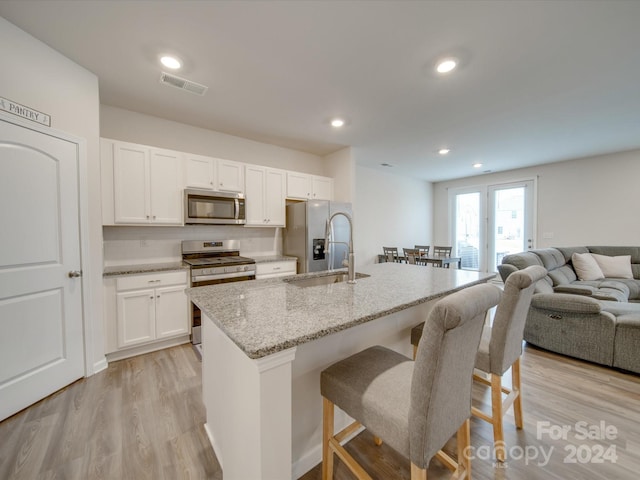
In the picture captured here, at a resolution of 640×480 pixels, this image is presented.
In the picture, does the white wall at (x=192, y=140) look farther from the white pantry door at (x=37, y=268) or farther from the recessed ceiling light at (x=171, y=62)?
the recessed ceiling light at (x=171, y=62)

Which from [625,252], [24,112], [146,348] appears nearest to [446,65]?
[24,112]

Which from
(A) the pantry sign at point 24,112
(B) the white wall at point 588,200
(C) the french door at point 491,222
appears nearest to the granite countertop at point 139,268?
(A) the pantry sign at point 24,112

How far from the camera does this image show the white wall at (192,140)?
115 inches

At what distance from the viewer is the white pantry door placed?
1.82m

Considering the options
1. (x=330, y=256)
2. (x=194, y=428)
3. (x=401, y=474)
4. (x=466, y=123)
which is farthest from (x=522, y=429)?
(x=466, y=123)

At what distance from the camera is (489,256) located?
242 inches

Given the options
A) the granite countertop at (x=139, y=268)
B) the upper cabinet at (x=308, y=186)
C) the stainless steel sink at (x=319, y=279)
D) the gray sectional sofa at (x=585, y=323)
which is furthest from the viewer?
the upper cabinet at (x=308, y=186)

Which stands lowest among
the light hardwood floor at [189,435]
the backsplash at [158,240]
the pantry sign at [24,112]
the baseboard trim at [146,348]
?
the light hardwood floor at [189,435]

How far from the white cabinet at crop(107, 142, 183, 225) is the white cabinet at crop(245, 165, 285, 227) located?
0.87 metres

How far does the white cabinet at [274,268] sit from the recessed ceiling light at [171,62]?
2.20 meters

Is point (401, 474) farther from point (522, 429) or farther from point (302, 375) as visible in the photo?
point (522, 429)

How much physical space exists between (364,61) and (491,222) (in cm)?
558

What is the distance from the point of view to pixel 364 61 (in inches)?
83.9

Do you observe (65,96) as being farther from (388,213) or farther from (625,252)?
(625,252)
